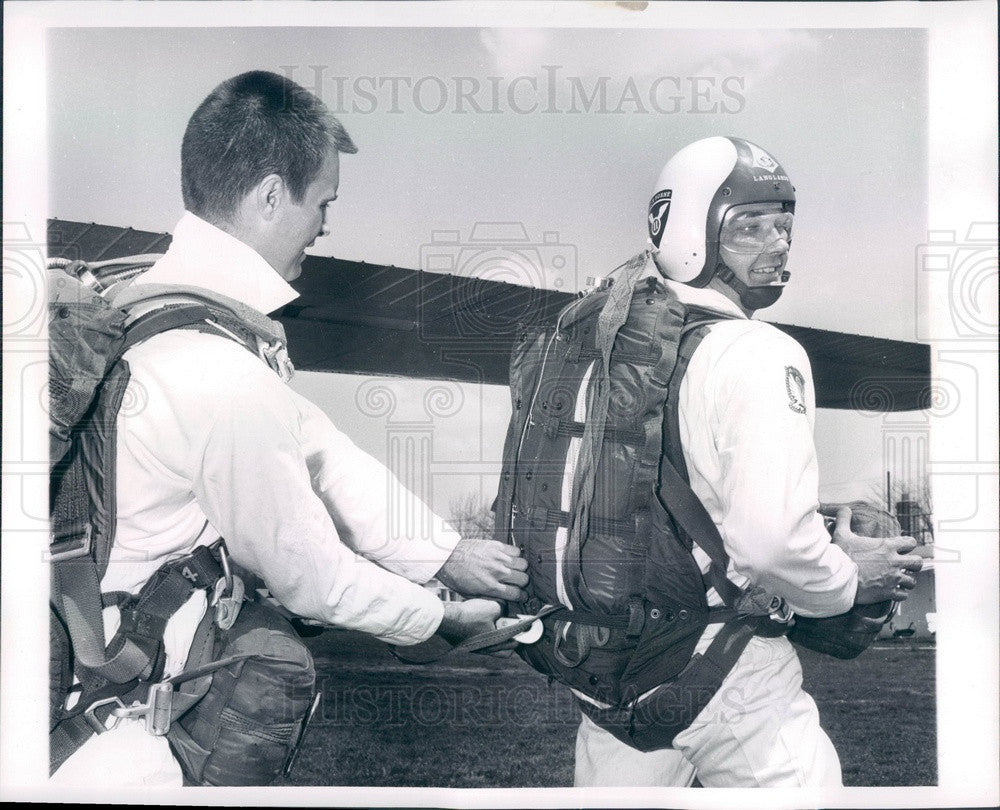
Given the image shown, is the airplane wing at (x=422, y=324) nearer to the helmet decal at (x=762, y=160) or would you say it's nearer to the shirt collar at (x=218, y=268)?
the shirt collar at (x=218, y=268)

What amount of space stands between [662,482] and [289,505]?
1.07 m

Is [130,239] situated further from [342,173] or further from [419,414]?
[419,414]

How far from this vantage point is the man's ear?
318 centimetres

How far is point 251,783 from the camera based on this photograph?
3189 millimetres

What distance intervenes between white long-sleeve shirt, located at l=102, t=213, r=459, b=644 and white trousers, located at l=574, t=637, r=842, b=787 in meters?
0.70

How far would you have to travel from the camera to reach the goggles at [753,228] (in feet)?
10.3

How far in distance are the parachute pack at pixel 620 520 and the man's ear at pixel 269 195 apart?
856mm

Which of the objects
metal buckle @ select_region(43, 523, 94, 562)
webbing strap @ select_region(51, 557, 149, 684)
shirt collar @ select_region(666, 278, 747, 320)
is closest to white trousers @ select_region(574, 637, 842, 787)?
shirt collar @ select_region(666, 278, 747, 320)

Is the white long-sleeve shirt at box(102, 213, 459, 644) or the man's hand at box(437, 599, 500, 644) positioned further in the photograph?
the man's hand at box(437, 599, 500, 644)

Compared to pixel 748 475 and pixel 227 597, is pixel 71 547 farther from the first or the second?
pixel 748 475

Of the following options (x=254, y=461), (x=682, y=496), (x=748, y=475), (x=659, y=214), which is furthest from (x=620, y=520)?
(x=254, y=461)

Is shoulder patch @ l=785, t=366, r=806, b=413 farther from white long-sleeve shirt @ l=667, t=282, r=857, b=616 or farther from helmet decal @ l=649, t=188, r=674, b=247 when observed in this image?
helmet decal @ l=649, t=188, r=674, b=247

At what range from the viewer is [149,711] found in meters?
3.08

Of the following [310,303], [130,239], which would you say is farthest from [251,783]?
[130,239]
